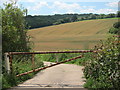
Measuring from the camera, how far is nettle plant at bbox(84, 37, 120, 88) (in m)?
4.89

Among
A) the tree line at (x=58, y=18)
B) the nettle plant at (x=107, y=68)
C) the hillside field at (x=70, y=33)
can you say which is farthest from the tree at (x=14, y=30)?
the tree line at (x=58, y=18)

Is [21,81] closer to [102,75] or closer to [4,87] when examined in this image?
[4,87]

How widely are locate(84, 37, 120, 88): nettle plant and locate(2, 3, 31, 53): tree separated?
436cm

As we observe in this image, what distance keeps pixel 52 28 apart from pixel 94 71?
21.0m

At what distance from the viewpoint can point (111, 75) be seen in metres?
4.90

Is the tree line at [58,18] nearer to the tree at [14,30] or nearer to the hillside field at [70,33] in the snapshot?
the hillside field at [70,33]

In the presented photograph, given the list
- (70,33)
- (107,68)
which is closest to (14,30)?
(107,68)

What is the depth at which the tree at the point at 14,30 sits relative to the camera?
846 centimetres

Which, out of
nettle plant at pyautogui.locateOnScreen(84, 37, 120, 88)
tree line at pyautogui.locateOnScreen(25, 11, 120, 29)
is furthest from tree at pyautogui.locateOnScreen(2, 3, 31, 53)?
tree line at pyautogui.locateOnScreen(25, 11, 120, 29)

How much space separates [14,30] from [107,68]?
17.7 ft

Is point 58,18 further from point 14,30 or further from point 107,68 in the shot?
point 107,68

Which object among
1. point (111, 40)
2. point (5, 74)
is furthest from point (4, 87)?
point (111, 40)

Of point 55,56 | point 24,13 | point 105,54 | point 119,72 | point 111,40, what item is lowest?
point 55,56

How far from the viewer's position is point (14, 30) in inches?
354
